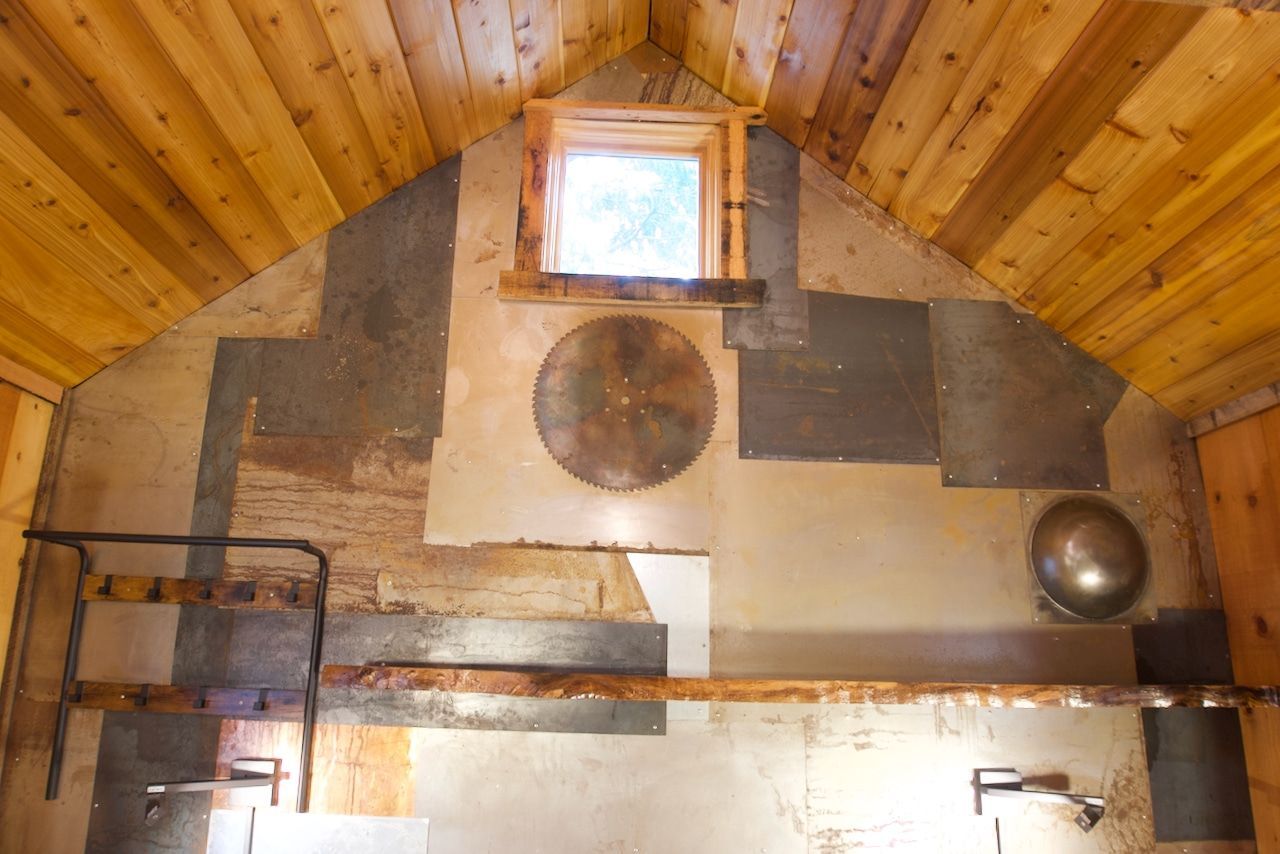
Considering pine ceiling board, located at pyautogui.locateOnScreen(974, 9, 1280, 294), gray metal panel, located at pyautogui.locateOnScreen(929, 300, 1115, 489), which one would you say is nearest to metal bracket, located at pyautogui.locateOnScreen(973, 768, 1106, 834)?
gray metal panel, located at pyautogui.locateOnScreen(929, 300, 1115, 489)

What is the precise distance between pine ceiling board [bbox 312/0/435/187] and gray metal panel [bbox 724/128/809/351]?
127cm

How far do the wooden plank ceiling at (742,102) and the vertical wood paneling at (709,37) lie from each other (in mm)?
11

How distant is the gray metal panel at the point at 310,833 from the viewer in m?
2.61

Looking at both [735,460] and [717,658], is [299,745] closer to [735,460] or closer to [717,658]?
[717,658]

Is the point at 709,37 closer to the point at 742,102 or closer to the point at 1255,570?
the point at 742,102

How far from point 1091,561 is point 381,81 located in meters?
2.87

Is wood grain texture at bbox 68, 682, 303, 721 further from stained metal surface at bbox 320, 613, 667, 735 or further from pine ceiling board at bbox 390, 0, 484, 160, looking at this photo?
pine ceiling board at bbox 390, 0, 484, 160

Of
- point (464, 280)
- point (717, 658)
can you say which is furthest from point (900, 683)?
point (464, 280)

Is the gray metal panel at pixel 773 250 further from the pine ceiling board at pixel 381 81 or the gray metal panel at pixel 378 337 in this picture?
the pine ceiling board at pixel 381 81

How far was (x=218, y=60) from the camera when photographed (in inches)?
88.8

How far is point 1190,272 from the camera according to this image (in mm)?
2539

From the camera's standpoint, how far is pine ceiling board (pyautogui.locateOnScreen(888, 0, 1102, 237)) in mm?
2215

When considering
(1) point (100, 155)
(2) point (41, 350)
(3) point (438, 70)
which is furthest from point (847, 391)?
(2) point (41, 350)

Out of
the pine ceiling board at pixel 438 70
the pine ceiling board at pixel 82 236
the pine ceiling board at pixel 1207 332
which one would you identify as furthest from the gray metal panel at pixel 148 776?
the pine ceiling board at pixel 1207 332
